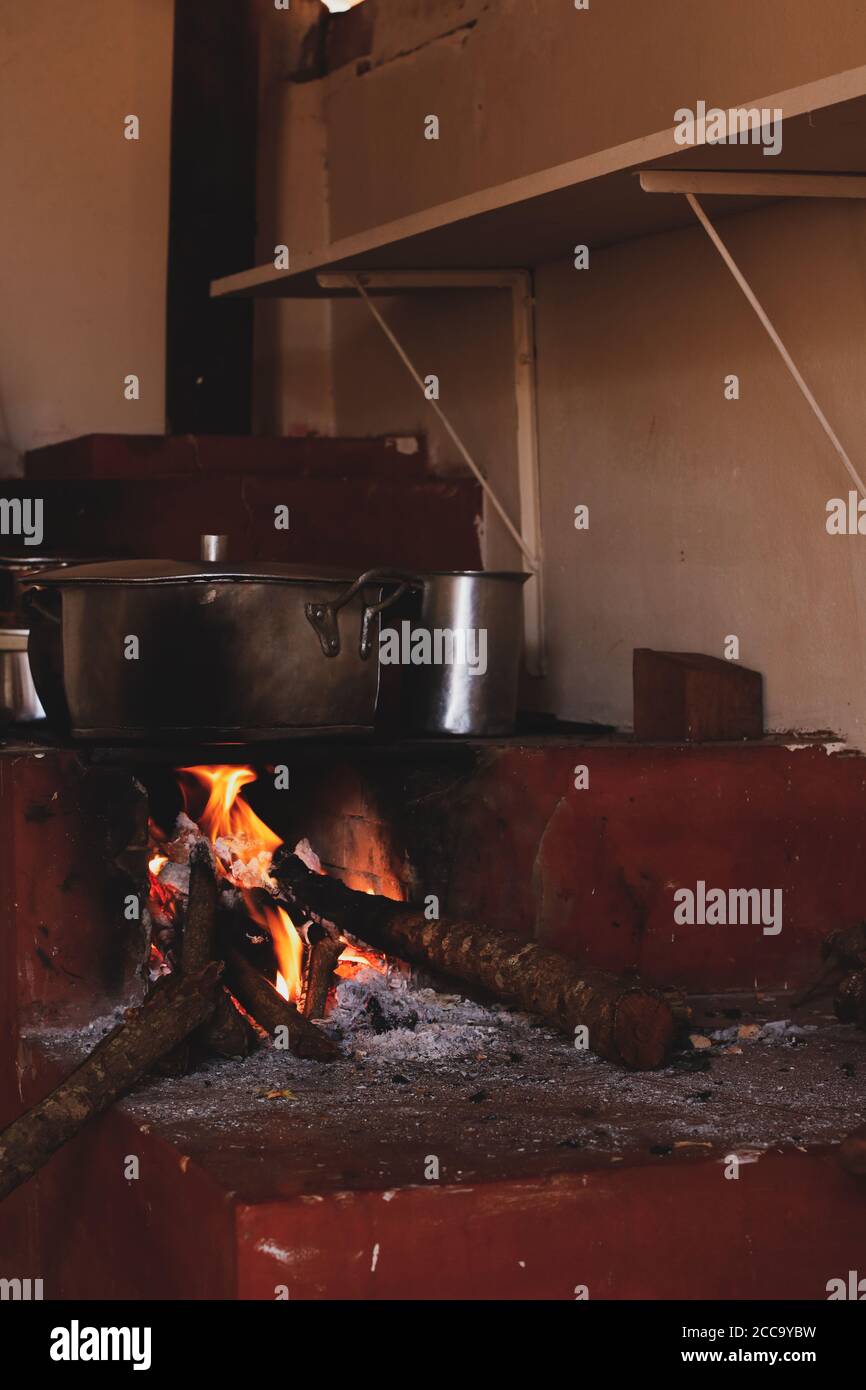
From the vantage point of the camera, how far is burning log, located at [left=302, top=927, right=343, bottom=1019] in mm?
3652

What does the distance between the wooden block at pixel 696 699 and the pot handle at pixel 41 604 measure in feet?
4.61

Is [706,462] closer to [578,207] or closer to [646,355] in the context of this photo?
[646,355]

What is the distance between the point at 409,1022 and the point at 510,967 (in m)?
0.27

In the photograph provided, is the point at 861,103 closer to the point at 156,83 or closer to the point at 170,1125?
the point at 170,1125

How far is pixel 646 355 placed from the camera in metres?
4.45

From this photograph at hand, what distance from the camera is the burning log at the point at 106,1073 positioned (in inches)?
116

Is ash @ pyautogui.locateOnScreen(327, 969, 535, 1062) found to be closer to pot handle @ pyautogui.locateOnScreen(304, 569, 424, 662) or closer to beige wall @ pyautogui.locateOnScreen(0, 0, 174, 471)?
pot handle @ pyautogui.locateOnScreen(304, 569, 424, 662)

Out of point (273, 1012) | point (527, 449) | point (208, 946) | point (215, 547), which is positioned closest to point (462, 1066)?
point (273, 1012)

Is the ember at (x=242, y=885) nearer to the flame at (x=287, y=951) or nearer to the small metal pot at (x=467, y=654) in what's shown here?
the flame at (x=287, y=951)

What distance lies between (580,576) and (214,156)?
2029mm

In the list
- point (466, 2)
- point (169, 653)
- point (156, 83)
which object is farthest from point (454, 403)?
point (169, 653)

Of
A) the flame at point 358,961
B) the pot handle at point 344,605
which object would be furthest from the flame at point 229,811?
the pot handle at point 344,605

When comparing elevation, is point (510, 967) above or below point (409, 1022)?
above

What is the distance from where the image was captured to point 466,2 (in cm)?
512
